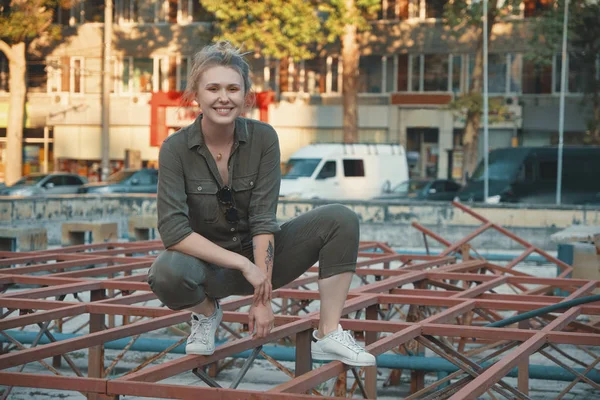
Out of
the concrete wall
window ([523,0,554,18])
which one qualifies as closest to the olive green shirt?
the concrete wall

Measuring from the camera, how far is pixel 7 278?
8883 millimetres

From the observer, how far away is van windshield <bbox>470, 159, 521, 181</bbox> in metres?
28.6

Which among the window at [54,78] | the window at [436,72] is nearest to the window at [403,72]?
the window at [436,72]

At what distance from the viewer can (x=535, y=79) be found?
43719mm

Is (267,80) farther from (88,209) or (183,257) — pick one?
(183,257)

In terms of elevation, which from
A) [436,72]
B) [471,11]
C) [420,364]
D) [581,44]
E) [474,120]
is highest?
[471,11]

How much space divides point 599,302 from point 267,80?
39.2 meters

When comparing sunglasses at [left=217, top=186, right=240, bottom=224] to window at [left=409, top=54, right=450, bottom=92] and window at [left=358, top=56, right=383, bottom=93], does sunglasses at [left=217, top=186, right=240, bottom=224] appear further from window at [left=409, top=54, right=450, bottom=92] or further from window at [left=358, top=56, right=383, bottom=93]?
window at [left=358, top=56, right=383, bottom=93]

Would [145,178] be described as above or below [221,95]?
below

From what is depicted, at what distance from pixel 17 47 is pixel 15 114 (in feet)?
8.80

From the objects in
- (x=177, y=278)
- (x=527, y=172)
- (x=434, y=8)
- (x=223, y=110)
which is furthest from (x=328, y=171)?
(x=177, y=278)

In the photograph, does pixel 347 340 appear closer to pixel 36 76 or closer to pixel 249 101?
pixel 249 101

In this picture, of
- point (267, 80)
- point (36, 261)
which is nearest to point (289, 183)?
point (267, 80)

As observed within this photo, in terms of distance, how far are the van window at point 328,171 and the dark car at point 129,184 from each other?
606cm
